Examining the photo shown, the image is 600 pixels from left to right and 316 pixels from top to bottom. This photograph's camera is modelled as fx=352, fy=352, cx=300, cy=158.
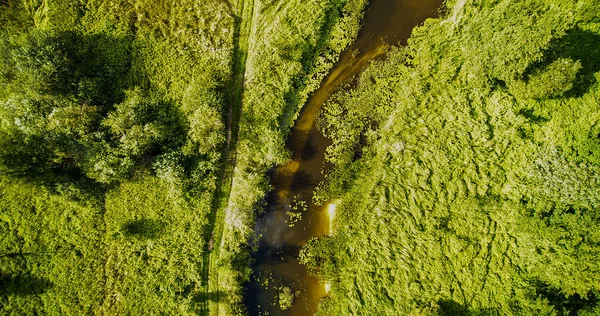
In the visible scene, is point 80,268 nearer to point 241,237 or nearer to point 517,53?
point 241,237

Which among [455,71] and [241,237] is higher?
[455,71]

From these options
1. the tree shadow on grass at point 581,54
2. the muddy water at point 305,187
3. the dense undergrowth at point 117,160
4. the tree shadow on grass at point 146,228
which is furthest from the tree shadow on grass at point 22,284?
the tree shadow on grass at point 581,54

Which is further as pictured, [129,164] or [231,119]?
[231,119]

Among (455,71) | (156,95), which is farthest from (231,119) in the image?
(455,71)

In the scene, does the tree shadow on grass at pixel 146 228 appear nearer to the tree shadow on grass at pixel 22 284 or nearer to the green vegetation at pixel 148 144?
the green vegetation at pixel 148 144

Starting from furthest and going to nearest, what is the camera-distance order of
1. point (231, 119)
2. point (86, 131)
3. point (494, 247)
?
point (231, 119) < point (494, 247) < point (86, 131)

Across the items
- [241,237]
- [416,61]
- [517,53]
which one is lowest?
[241,237]

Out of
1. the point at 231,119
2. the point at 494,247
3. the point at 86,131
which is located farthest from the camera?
the point at 231,119
